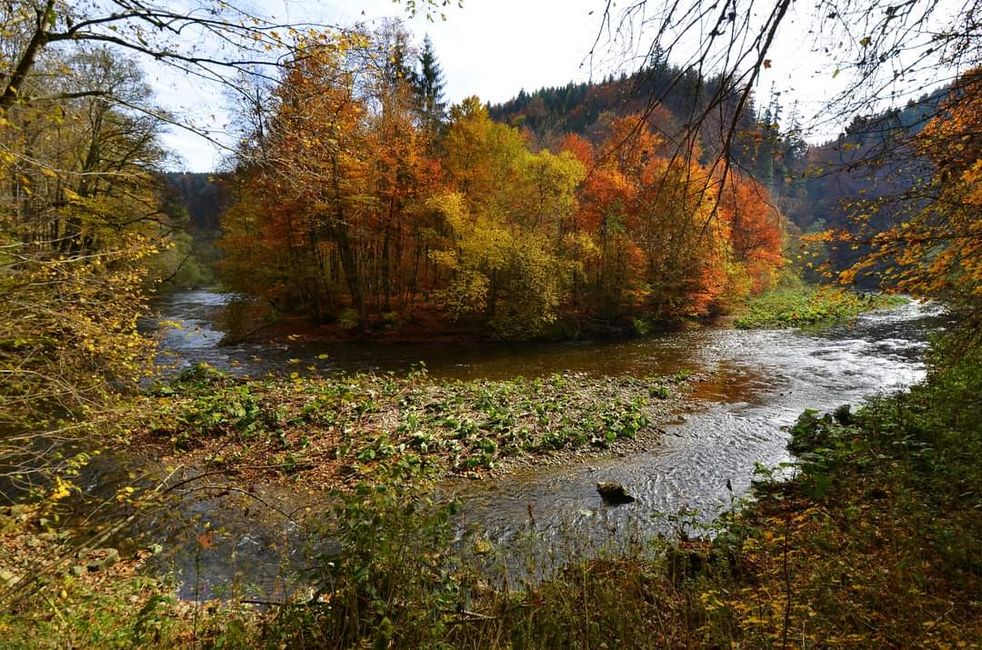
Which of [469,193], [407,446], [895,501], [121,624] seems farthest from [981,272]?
[469,193]

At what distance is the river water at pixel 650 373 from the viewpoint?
564 centimetres

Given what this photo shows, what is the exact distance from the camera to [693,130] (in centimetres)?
183

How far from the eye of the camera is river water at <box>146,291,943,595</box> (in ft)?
18.5

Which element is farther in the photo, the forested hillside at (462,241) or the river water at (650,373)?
the forested hillside at (462,241)

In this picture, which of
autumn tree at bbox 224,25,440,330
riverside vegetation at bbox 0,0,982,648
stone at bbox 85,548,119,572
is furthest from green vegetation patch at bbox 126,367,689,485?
autumn tree at bbox 224,25,440,330

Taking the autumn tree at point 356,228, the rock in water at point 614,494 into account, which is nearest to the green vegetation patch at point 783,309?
the rock in water at point 614,494

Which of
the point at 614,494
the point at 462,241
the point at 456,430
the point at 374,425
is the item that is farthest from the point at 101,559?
the point at 462,241

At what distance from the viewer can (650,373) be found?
13.7 meters

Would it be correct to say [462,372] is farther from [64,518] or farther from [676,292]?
[676,292]

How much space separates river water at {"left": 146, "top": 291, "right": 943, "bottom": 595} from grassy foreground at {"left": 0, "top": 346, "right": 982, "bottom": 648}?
18.9 inches

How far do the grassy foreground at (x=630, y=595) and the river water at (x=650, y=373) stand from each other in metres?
0.48

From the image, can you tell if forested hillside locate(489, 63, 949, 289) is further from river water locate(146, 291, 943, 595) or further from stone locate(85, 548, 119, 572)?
stone locate(85, 548, 119, 572)

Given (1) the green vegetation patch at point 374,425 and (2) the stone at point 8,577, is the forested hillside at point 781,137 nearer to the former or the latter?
(1) the green vegetation patch at point 374,425

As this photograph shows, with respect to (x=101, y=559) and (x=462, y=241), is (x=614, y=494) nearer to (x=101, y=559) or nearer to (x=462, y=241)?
(x=101, y=559)
